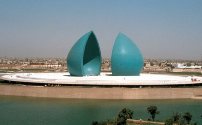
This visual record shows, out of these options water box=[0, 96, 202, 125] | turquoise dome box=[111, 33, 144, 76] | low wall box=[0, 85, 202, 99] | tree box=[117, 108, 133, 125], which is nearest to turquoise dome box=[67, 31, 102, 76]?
turquoise dome box=[111, 33, 144, 76]

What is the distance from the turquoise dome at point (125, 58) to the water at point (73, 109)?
11.5 metres

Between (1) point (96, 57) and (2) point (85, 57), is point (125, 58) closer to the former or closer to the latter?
(1) point (96, 57)

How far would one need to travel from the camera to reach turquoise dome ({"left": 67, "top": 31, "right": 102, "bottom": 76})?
57013 mm

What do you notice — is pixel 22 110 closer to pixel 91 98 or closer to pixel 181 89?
pixel 91 98

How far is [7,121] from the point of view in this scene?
33469 mm

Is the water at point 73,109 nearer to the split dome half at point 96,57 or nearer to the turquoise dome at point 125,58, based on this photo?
the split dome half at point 96,57

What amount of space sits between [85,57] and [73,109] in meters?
19.9

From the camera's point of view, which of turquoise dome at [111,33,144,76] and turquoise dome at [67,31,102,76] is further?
turquoise dome at [111,33,144,76]

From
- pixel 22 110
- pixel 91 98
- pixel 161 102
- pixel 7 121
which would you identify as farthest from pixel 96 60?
pixel 7 121

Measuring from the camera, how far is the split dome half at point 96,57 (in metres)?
57.4

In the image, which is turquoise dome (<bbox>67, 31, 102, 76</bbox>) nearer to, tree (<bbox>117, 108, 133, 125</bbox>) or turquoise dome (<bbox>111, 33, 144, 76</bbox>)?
turquoise dome (<bbox>111, 33, 144, 76</bbox>)

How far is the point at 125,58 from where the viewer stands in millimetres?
57500

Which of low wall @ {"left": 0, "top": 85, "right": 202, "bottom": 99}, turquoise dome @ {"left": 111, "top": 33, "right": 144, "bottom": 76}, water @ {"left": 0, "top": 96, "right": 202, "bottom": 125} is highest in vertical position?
turquoise dome @ {"left": 111, "top": 33, "right": 144, "bottom": 76}

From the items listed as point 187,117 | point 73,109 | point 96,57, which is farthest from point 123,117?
point 96,57
